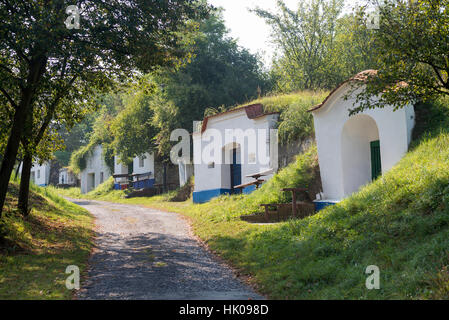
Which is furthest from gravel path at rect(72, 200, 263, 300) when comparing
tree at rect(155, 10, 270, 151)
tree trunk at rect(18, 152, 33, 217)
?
tree at rect(155, 10, 270, 151)

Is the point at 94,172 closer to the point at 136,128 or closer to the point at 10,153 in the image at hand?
the point at 136,128

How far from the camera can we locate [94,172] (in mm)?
41844

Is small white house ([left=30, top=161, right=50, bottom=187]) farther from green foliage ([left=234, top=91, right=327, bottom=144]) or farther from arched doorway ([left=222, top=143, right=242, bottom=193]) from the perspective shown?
green foliage ([left=234, top=91, right=327, bottom=144])

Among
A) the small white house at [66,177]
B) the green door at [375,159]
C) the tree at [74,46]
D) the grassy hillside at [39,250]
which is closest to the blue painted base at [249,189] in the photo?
the green door at [375,159]

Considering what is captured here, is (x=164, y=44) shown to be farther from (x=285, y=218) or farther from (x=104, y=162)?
(x=104, y=162)

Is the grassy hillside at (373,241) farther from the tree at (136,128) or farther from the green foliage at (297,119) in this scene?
the tree at (136,128)

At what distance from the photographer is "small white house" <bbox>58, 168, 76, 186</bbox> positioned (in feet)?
158

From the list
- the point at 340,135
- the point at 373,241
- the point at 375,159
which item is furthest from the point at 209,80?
the point at 373,241

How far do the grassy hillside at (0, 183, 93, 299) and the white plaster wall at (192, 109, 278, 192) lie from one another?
6.90m

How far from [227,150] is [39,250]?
38.4ft

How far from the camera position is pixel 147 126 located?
30.2 m

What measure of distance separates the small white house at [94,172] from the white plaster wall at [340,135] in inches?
1175

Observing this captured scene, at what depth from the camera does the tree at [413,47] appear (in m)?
6.28
